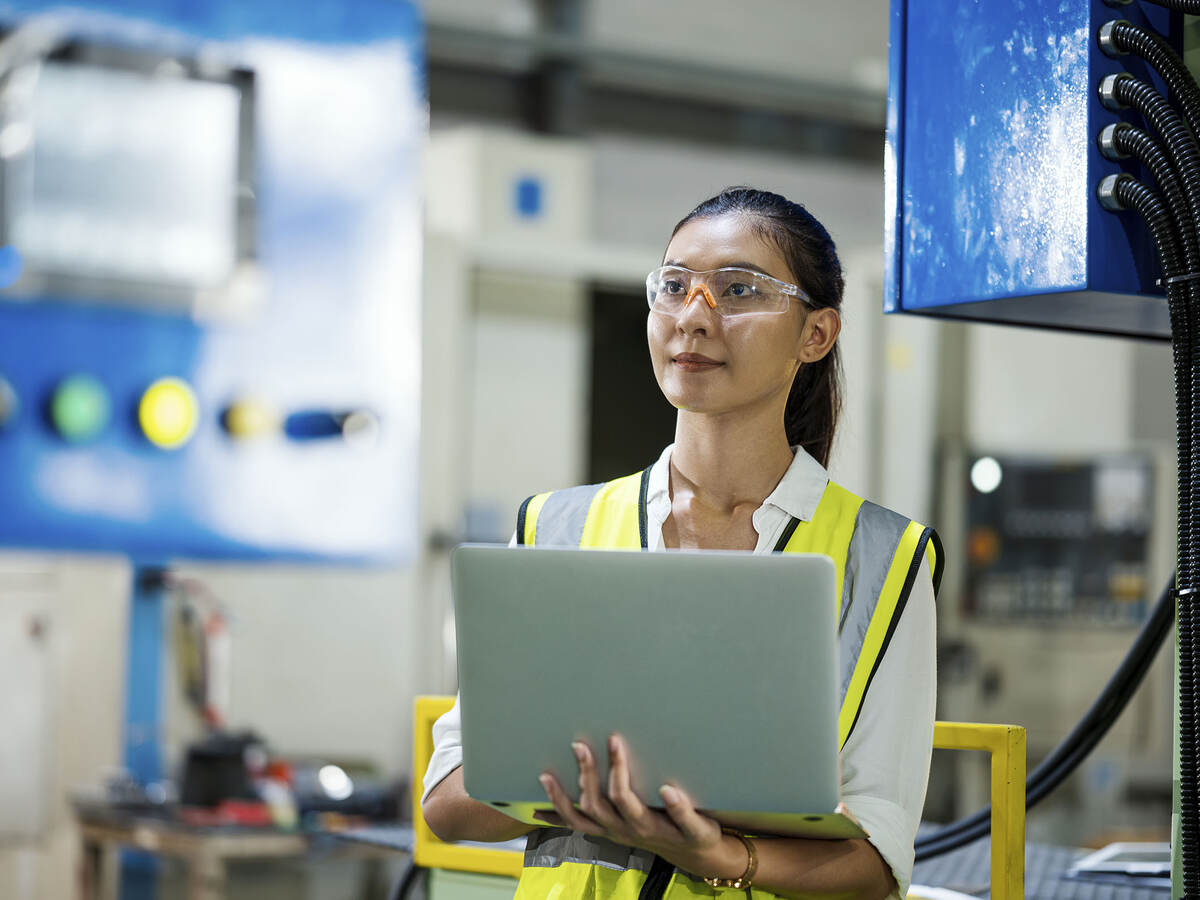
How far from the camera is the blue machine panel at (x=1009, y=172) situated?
5.05ft

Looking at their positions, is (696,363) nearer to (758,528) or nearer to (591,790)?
(758,528)

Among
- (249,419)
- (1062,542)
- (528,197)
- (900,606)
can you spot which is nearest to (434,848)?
(900,606)

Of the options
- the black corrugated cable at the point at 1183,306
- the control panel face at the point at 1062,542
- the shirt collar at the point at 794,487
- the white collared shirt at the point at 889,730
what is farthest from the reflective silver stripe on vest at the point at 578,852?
the control panel face at the point at 1062,542

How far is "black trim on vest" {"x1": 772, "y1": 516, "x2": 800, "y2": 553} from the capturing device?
150 centimetres

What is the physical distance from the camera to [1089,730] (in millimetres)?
2074

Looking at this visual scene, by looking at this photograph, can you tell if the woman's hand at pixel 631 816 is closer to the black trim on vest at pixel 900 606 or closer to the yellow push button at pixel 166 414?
the black trim on vest at pixel 900 606

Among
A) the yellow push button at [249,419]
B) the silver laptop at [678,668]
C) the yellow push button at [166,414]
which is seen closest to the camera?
the silver laptop at [678,668]

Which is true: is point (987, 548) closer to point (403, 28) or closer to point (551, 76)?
point (551, 76)

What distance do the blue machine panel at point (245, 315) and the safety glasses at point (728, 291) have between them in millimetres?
2304

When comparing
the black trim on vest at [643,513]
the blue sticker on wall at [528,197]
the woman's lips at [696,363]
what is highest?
the blue sticker on wall at [528,197]

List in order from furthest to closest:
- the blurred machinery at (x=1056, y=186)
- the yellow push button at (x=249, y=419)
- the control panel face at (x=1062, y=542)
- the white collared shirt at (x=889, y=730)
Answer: the control panel face at (x=1062, y=542)
the yellow push button at (x=249, y=419)
the blurred machinery at (x=1056, y=186)
the white collared shirt at (x=889, y=730)

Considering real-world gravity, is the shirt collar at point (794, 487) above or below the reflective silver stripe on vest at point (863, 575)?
above

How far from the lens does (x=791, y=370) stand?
1564 mm

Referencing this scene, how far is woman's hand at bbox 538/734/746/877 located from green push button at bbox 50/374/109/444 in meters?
2.45
